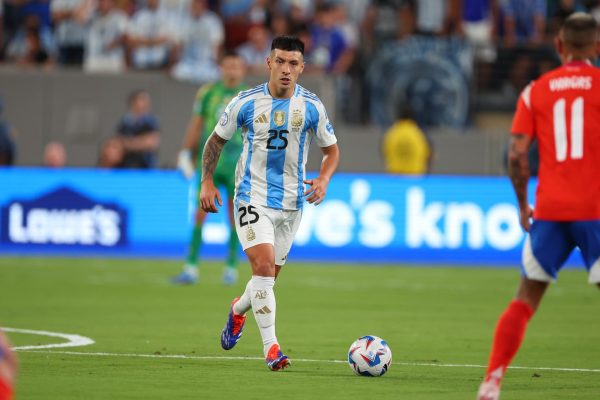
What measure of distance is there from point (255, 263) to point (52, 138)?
1551 centimetres

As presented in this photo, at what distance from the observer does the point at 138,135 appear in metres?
22.6

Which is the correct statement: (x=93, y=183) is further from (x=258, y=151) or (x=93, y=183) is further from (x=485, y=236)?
(x=258, y=151)

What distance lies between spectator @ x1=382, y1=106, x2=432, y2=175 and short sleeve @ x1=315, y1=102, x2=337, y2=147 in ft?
42.5

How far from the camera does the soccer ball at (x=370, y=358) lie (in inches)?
345

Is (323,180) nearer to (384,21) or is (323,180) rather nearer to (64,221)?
(64,221)

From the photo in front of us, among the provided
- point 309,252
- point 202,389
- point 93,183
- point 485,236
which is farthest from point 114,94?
point 202,389

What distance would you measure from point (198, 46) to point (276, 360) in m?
15.2

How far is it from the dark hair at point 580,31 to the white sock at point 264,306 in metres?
2.85

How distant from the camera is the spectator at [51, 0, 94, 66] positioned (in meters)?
23.7

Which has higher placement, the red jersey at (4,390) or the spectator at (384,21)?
the spectator at (384,21)

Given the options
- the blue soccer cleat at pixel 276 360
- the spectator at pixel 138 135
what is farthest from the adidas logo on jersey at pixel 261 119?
the spectator at pixel 138 135

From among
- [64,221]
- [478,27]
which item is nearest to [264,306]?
[64,221]

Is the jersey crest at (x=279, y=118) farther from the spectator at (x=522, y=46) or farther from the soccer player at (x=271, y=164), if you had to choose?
the spectator at (x=522, y=46)

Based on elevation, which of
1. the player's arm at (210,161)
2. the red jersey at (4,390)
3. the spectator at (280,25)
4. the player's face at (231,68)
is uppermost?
the spectator at (280,25)
